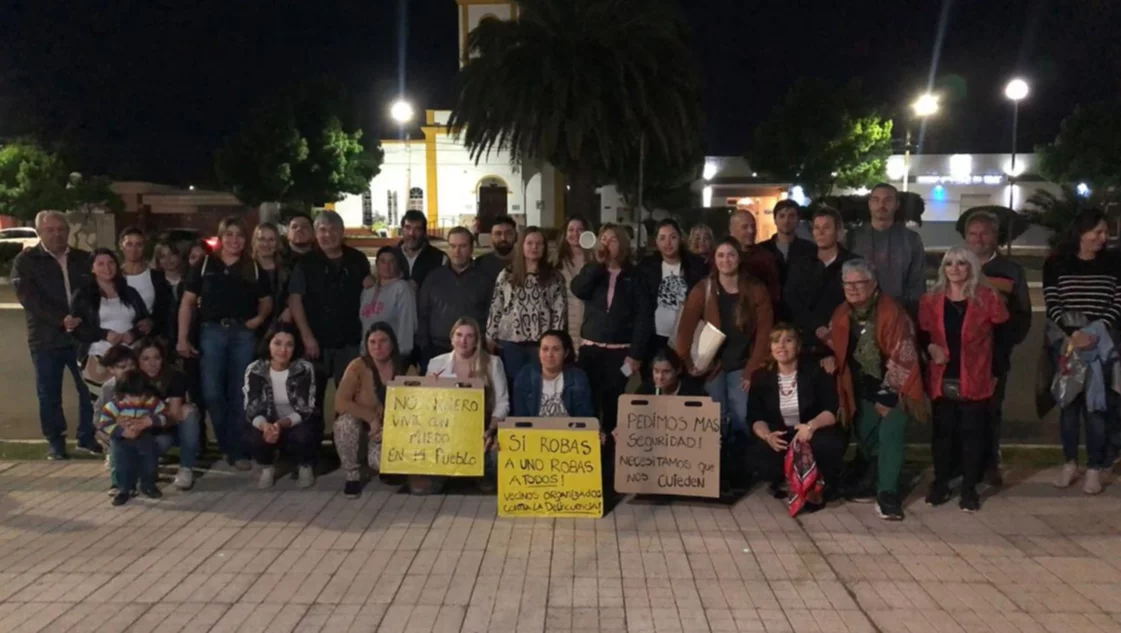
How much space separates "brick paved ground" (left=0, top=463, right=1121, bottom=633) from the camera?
4.34m

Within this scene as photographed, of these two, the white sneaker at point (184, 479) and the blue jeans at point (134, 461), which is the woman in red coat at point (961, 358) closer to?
the white sneaker at point (184, 479)

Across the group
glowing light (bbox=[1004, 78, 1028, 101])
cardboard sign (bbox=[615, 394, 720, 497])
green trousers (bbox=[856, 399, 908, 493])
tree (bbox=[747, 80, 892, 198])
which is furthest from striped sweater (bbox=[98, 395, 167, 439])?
tree (bbox=[747, 80, 892, 198])

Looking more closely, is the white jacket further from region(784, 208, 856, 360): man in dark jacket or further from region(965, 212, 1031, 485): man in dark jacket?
region(965, 212, 1031, 485): man in dark jacket

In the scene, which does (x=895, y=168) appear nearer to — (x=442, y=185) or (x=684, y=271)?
(x=442, y=185)

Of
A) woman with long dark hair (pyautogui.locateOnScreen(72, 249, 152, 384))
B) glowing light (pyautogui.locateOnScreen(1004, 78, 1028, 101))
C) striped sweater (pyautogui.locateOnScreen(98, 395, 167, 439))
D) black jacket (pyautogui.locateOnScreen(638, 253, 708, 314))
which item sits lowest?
striped sweater (pyautogui.locateOnScreen(98, 395, 167, 439))

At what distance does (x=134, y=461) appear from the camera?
6152mm

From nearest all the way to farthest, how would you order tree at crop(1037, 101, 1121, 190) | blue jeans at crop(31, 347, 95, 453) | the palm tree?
blue jeans at crop(31, 347, 95, 453) < the palm tree < tree at crop(1037, 101, 1121, 190)

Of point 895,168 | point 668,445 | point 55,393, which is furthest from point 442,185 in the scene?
point 668,445

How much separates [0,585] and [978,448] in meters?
5.86

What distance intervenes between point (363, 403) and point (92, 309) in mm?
2193

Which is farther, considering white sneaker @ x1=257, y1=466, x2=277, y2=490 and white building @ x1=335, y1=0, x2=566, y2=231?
white building @ x1=335, y1=0, x2=566, y2=231

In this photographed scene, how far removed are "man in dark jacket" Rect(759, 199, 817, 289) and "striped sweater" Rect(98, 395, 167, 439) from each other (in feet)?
14.7

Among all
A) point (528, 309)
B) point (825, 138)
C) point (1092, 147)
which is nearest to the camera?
point (528, 309)

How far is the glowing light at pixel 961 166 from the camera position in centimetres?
4869
